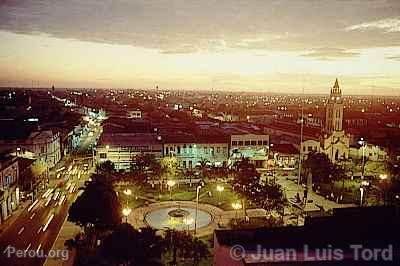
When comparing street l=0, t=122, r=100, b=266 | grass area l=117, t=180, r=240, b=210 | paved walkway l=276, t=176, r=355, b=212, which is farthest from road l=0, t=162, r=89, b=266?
paved walkway l=276, t=176, r=355, b=212

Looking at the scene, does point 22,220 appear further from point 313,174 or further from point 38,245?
point 313,174

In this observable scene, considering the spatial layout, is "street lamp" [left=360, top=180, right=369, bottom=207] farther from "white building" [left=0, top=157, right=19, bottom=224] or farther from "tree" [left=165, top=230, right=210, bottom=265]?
"white building" [left=0, top=157, right=19, bottom=224]

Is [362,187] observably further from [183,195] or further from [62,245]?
[62,245]

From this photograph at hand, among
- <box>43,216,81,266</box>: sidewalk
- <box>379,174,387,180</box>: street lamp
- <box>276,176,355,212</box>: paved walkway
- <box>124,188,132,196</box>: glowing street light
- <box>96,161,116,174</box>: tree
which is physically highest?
<box>96,161,116,174</box>: tree

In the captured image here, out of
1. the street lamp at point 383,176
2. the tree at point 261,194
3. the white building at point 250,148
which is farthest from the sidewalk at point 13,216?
the street lamp at point 383,176

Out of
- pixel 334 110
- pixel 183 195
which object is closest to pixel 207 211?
pixel 183 195

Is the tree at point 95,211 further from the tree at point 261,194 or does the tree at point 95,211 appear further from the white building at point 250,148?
the white building at point 250,148
